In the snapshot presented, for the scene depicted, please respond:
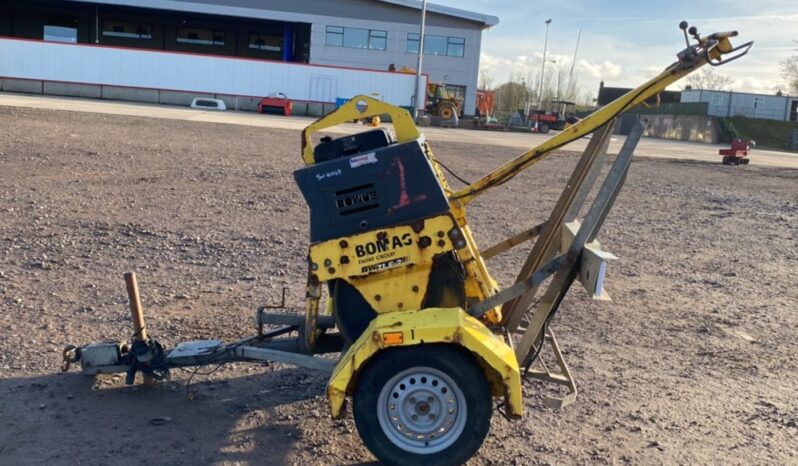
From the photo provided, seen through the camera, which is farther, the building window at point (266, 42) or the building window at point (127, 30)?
the building window at point (266, 42)

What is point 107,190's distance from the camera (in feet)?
38.8

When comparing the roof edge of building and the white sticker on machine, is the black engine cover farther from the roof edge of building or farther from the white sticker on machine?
the roof edge of building

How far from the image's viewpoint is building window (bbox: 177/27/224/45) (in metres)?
63.6

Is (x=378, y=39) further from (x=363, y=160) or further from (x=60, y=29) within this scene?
(x=363, y=160)

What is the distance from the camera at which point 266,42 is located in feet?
Answer: 213

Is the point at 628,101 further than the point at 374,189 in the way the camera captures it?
Yes

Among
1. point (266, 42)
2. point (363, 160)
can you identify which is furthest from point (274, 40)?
point (363, 160)

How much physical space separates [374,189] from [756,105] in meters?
81.0

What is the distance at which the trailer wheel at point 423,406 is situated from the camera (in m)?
3.96

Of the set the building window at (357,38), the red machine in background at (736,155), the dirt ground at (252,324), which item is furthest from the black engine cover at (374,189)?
the building window at (357,38)

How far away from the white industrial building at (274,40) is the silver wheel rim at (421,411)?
46051 mm

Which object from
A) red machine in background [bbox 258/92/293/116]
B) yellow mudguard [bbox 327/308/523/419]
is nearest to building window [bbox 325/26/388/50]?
red machine in background [bbox 258/92/293/116]

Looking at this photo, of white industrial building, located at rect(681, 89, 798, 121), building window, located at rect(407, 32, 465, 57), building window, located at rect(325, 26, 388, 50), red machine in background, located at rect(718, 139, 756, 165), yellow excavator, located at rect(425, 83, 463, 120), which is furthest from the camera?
white industrial building, located at rect(681, 89, 798, 121)

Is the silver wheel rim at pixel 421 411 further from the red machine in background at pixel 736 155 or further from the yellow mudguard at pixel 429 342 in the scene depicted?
the red machine in background at pixel 736 155
